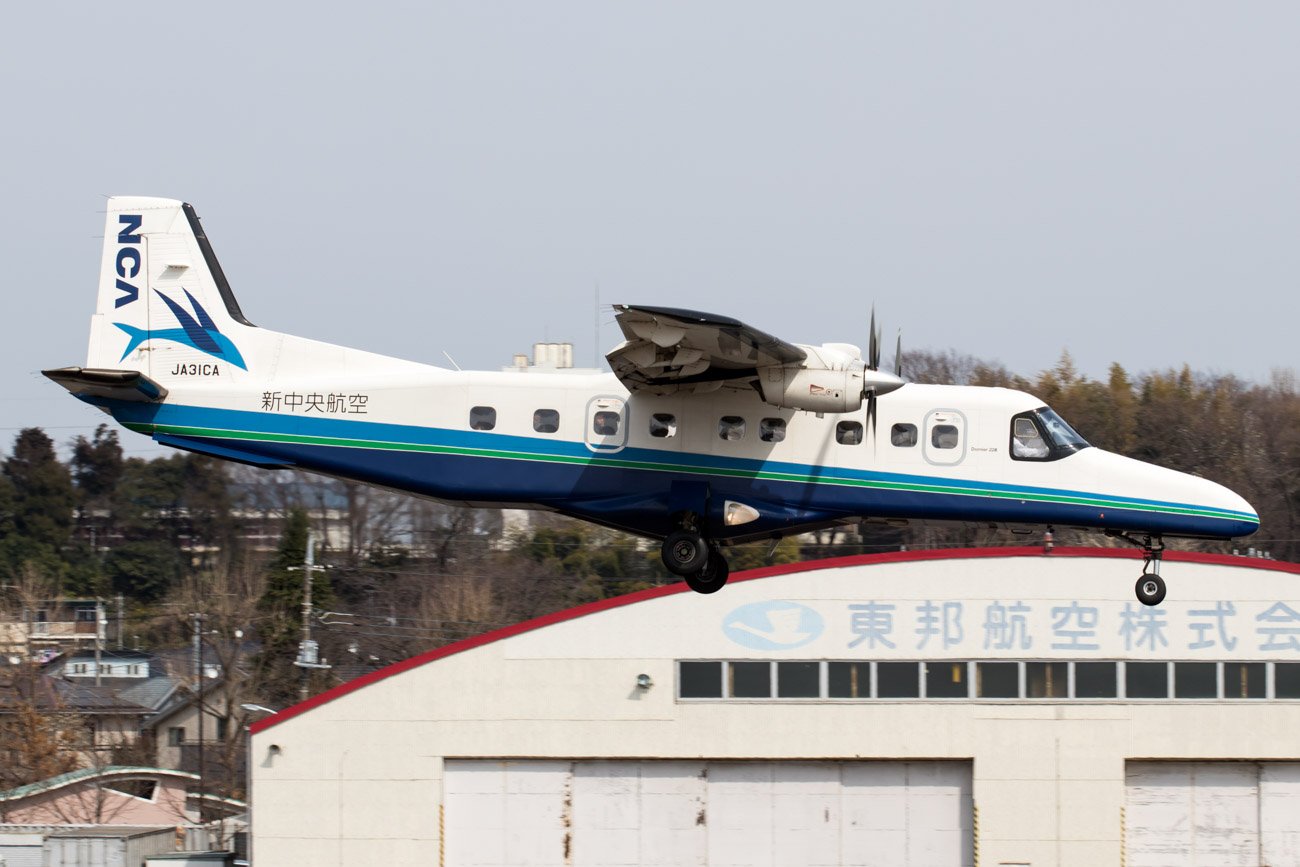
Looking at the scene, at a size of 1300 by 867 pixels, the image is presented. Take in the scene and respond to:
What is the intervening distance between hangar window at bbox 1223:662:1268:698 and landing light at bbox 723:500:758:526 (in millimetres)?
15986

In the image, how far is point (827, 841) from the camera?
30.6 m

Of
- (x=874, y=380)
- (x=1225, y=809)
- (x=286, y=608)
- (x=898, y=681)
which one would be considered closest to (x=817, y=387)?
(x=874, y=380)

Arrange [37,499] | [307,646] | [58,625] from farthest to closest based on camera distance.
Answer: [37,499] < [58,625] < [307,646]

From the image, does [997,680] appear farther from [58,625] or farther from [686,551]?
[58,625]

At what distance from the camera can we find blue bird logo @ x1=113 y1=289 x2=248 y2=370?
66.7ft

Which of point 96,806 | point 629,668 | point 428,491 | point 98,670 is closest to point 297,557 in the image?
point 98,670

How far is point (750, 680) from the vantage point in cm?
3112

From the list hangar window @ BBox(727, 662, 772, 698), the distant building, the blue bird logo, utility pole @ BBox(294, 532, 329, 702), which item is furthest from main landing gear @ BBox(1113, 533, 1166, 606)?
the distant building

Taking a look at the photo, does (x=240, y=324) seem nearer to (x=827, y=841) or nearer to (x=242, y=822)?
(x=827, y=841)

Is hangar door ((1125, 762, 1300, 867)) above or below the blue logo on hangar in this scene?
below

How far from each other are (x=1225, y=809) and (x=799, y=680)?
8.34 m

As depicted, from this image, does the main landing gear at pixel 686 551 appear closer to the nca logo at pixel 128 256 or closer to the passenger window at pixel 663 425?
the passenger window at pixel 663 425

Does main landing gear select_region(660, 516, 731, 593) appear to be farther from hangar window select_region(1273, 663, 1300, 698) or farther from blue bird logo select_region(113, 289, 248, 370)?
hangar window select_region(1273, 663, 1300, 698)

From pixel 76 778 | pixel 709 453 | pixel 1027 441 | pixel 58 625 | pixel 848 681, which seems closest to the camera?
pixel 709 453
